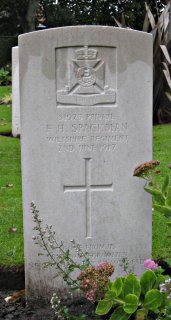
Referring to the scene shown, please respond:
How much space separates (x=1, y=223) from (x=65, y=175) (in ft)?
4.59

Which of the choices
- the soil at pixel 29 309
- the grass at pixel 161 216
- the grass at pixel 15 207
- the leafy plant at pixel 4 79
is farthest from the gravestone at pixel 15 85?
the leafy plant at pixel 4 79

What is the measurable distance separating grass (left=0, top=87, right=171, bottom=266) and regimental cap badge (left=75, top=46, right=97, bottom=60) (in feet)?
4.02

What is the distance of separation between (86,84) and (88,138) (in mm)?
349

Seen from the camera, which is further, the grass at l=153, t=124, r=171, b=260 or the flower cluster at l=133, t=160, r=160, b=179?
the grass at l=153, t=124, r=171, b=260

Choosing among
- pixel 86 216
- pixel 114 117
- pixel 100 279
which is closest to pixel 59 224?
pixel 86 216

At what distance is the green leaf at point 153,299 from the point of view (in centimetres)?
293

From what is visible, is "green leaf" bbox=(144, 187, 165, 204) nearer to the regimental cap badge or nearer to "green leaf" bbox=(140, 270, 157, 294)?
"green leaf" bbox=(140, 270, 157, 294)

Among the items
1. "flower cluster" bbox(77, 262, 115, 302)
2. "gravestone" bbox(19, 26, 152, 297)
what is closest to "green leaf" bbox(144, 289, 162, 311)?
"flower cluster" bbox(77, 262, 115, 302)

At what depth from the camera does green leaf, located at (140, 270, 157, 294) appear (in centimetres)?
307

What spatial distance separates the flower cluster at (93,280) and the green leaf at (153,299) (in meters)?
0.34

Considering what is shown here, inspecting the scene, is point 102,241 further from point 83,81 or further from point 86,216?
point 83,81

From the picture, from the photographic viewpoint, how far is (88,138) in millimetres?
3738

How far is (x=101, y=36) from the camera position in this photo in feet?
11.9

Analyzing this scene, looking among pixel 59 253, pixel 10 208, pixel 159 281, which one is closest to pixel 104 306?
pixel 159 281
